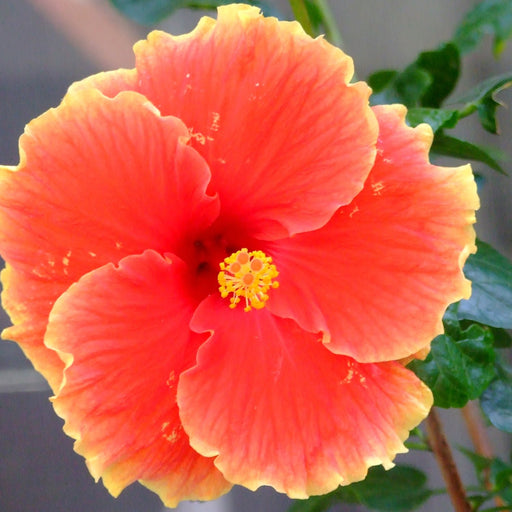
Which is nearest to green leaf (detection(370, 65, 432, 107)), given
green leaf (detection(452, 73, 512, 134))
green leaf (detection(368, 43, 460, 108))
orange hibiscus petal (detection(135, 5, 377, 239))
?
green leaf (detection(368, 43, 460, 108))

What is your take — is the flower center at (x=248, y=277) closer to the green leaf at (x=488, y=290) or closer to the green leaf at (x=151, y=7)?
the green leaf at (x=488, y=290)

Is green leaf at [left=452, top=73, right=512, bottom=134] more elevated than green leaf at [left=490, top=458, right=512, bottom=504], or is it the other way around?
green leaf at [left=452, top=73, right=512, bottom=134]

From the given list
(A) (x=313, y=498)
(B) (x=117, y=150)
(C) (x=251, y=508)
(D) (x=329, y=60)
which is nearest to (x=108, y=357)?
(B) (x=117, y=150)

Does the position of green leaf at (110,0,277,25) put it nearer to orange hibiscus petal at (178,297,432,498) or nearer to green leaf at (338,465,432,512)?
orange hibiscus petal at (178,297,432,498)

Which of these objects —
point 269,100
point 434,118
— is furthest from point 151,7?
point 269,100

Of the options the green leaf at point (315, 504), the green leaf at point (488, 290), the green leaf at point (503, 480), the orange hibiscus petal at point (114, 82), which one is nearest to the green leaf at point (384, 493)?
the green leaf at point (315, 504)
